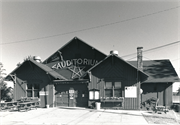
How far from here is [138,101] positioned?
16391 mm

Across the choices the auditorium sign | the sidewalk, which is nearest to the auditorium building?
the auditorium sign

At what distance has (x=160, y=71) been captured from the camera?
19672 mm

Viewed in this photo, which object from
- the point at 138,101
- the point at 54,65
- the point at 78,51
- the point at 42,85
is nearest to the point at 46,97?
the point at 42,85

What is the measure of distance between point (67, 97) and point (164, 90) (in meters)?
11.6

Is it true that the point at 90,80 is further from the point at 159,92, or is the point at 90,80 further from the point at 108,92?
the point at 159,92

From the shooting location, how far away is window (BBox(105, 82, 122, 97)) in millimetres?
17016

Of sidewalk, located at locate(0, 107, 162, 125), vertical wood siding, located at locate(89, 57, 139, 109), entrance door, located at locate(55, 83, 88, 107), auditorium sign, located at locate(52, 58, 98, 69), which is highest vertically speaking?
auditorium sign, located at locate(52, 58, 98, 69)

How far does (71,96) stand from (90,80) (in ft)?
10.8

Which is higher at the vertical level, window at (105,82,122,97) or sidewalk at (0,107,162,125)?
window at (105,82,122,97)

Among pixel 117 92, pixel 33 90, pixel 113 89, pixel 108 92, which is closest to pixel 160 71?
pixel 117 92

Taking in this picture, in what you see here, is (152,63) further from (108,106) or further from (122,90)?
(108,106)

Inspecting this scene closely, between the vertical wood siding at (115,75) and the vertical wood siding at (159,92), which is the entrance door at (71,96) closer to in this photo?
the vertical wood siding at (115,75)

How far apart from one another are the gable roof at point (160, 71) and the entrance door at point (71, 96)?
758 cm

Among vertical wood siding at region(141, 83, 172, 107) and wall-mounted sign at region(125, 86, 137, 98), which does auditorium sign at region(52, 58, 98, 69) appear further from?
vertical wood siding at region(141, 83, 172, 107)
